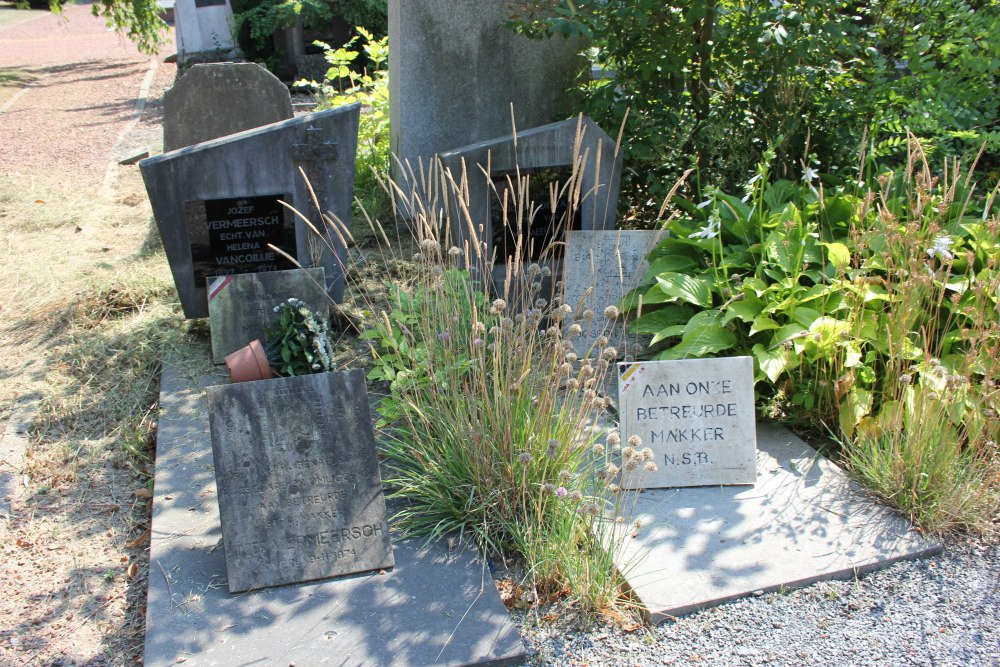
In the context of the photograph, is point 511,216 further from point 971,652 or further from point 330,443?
point 971,652

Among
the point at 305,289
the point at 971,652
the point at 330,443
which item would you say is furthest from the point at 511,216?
the point at 971,652

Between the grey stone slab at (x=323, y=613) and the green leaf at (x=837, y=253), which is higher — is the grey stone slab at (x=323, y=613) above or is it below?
below

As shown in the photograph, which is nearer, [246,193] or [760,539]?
[760,539]

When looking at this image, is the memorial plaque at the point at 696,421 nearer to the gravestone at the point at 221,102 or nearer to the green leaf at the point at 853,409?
the green leaf at the point at 853,409

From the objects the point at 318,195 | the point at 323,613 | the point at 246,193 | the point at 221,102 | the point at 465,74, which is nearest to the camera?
the point at 323,613

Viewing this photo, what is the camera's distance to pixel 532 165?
486 cm

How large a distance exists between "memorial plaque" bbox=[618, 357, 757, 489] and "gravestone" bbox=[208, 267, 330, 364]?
5.90 ft

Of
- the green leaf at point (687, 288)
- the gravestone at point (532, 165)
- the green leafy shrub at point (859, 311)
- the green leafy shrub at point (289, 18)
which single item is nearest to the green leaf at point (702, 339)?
the green leafy shrub at point (859, 311)

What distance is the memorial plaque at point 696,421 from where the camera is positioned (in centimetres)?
341

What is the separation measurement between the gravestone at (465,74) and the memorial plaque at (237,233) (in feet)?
4.66

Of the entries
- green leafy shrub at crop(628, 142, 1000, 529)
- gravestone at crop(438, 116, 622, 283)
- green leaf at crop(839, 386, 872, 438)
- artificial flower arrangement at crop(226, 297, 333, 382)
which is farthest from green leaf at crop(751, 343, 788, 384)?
artificial flower arrangement at crop(226, 297, 333, 382)

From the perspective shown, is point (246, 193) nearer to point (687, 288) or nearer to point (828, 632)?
point (687, 288)

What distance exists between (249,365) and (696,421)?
1901mm

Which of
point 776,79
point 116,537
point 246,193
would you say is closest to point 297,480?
point 116,537
